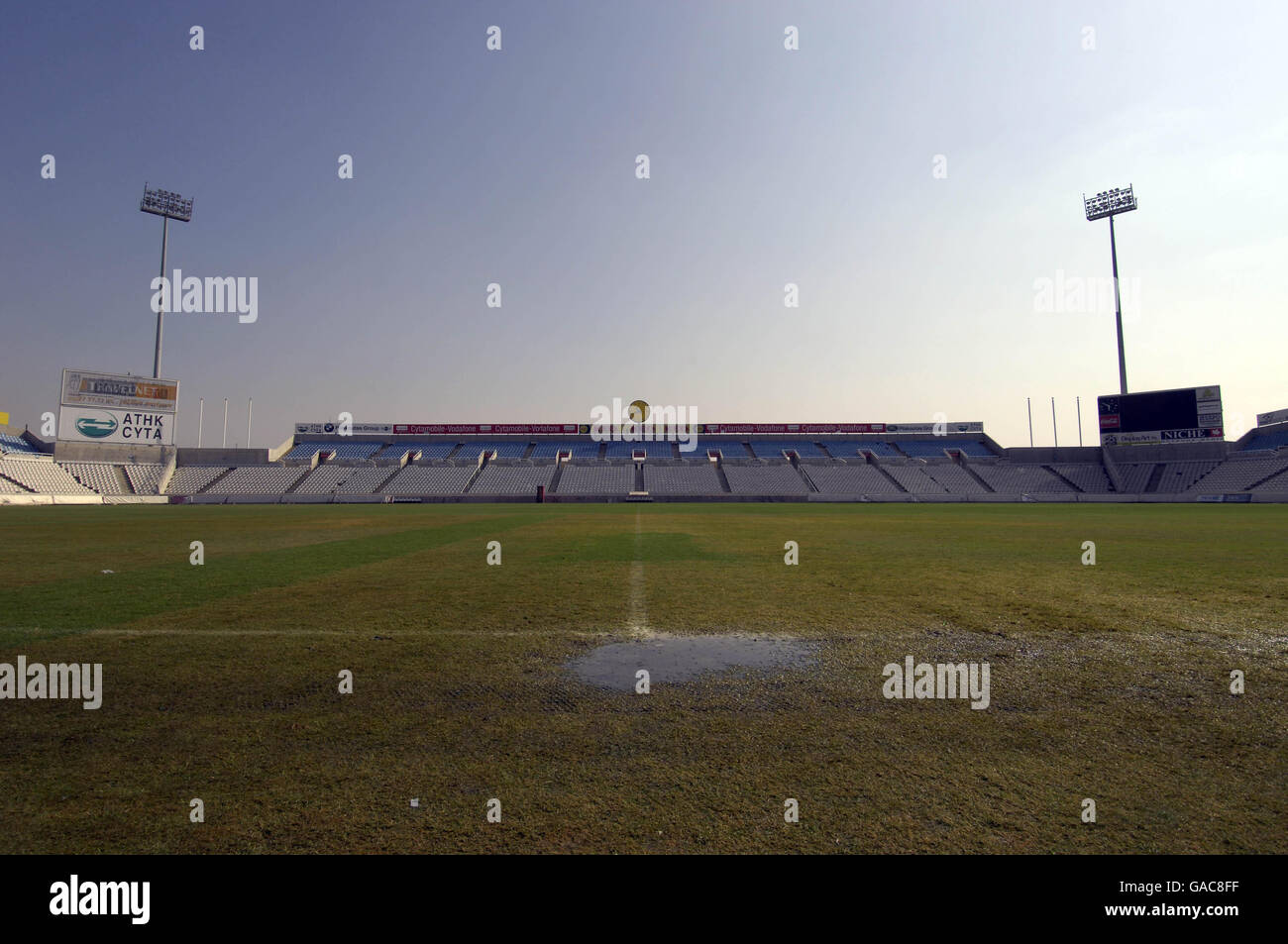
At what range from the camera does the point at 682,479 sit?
63.8 m

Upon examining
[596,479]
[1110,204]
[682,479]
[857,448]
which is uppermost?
[1110,204]

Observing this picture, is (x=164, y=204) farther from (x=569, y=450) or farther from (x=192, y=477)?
(x=569, y=450)

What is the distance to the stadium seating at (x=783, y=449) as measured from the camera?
70.5 metres

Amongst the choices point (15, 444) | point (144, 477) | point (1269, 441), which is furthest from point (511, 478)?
point (1269, 441)

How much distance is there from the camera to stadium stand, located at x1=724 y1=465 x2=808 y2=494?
60.1 m

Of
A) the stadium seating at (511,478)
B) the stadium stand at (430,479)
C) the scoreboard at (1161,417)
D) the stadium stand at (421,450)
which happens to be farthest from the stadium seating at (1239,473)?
the stadium stand at (421,450)

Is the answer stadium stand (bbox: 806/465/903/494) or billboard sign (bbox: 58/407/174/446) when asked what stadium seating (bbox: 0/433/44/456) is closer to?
billboard sign (bbox: 58/407/174/446)

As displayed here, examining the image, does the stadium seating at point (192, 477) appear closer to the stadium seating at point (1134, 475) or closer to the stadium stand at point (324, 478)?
the stadium stand at point (324, 478)

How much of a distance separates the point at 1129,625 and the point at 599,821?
260 inches

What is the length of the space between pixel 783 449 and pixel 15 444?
84628mm

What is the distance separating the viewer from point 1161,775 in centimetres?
286

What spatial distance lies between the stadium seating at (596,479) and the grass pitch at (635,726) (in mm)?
51944
